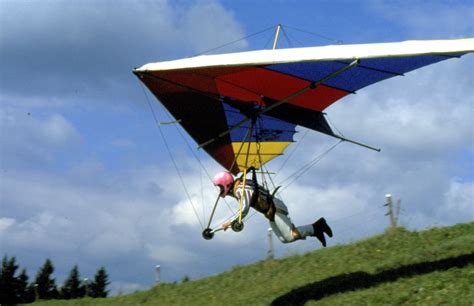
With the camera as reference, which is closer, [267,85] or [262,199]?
[262,199]

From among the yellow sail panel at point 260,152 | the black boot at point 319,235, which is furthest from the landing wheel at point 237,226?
the yellow sail panel at point 260,152

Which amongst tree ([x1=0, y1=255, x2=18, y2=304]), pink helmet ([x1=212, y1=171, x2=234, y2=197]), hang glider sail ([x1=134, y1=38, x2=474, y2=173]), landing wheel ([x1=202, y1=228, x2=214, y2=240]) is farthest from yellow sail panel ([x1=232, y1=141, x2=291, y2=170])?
tree ([x1=0, y1=255, x2=18, y2=304])

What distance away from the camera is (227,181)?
545 inches

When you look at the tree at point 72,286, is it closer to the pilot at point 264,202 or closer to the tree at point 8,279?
the tree at point 8,279

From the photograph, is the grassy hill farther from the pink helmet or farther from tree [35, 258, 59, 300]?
tree [35, 258, 59, 300]

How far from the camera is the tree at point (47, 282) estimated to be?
121 feet

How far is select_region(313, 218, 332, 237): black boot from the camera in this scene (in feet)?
47.2

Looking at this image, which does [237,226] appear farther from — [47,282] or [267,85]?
[47,282]

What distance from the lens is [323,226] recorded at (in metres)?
14.5

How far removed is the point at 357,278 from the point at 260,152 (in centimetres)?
383

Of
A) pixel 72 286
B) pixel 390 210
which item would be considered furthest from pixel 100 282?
pixel 390 210

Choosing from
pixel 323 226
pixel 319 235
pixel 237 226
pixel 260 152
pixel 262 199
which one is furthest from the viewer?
pixel 260 152

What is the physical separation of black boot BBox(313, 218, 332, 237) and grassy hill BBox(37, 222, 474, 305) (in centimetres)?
107

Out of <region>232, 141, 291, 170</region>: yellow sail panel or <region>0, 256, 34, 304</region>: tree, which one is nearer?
<region>232, 141, 291, 170</region>: yellow sail panel
